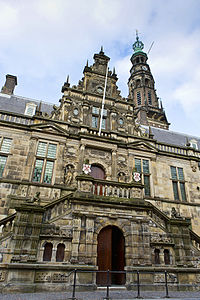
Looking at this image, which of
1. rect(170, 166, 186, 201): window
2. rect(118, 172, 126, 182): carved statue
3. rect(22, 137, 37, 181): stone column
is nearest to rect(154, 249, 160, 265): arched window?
rect(118, 172, 126, 182): carved statue

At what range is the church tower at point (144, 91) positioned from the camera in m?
35.9

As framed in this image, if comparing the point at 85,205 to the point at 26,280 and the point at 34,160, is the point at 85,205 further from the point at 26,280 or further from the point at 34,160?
the point at 34,160

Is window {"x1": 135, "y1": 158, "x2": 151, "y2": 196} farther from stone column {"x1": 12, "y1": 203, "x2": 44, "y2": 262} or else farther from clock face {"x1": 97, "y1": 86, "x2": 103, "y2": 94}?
stone column {"x1": 12, "y1": 203, "x2": 44, "y2": 262}

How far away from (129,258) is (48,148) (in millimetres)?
8516

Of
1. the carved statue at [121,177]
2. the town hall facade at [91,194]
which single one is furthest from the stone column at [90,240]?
the carved statue at [121,177]

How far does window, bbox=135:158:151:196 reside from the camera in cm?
1545

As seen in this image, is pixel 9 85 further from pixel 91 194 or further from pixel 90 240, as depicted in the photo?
pixel 90 240

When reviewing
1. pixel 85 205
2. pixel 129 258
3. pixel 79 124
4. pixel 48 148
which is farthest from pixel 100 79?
pixel 129 258

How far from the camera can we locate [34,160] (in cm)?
1362

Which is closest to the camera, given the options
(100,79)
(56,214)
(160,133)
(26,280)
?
(26,280)

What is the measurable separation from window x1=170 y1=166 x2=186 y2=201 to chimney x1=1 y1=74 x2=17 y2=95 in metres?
16.0

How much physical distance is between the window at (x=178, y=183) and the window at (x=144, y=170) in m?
2.33

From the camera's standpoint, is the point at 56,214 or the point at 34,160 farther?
the point at 34,160

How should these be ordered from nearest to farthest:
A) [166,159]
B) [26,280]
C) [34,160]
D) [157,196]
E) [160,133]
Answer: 1. [26,280]
2. [34,160]
3. [157,196]
4. [166,159]
5. [160,133]
